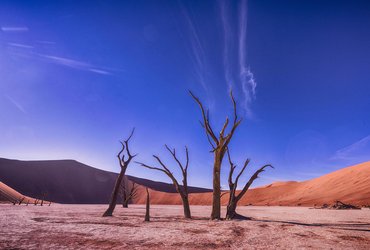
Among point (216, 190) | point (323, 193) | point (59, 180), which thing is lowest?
point (216, 190)

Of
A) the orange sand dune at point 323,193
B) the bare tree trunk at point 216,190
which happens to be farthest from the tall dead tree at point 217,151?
the orange sand dune at point 323,193

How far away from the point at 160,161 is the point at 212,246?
10.0 meters

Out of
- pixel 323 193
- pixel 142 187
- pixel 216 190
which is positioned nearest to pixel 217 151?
pixel 216 190

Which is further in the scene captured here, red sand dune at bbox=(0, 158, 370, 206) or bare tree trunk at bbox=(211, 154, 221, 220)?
red sand dune at bbox=(0, 158, 370, 206)

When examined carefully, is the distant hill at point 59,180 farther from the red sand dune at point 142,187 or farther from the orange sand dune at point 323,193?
the orange sand dune at point 323,193

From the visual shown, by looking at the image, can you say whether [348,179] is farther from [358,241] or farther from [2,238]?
[2,238]

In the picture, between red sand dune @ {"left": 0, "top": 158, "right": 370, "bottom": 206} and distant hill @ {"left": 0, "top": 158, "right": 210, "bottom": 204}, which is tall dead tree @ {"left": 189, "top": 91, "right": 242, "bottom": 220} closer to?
red sand dune @ {"left": 0, "top": 158, "right": 370, "bottom": 206}

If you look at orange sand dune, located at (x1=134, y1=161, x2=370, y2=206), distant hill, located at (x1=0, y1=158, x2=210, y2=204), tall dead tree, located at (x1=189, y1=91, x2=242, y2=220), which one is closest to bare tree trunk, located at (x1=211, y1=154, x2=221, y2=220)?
tall dead tree, located at (x1=189, y1=91, x2=242, y2=220)

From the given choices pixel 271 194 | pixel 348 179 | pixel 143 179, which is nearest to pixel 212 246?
pixel 348 179

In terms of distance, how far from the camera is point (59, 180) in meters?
77.9

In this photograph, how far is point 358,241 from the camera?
7418 mm

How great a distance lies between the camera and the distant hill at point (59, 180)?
69500 millimetres

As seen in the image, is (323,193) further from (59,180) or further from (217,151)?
(59,180)

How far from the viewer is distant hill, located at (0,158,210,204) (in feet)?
228
